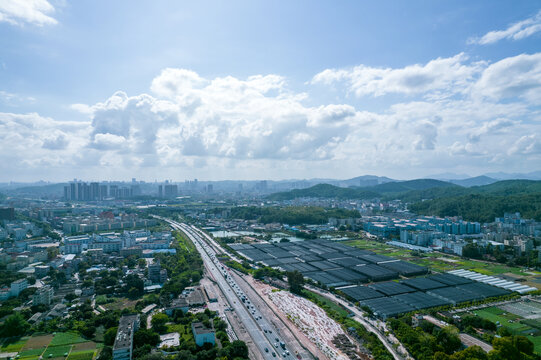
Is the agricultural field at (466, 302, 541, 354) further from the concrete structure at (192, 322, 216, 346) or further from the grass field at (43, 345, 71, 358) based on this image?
the grass field at (43, 345, 71, 358)

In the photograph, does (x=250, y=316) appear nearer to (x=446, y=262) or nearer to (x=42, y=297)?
(x=42, y=297)

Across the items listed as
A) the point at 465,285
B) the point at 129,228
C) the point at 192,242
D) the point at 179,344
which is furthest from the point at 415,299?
the point at 129,228

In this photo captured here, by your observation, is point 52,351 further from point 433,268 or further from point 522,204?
point 522,204

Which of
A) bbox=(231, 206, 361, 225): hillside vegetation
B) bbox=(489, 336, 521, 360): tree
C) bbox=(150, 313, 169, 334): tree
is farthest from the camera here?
bbox=(231, 206, 361, 225): hillside vegetation

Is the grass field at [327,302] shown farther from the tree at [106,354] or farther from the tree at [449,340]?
the tree at [106,354]

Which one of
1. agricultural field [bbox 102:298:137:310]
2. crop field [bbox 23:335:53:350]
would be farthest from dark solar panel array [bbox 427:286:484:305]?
crop field [bbox 23:335:53:350]
